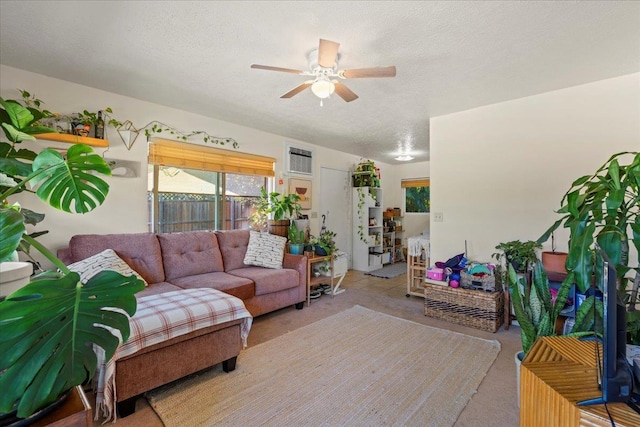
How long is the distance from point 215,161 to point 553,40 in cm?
333

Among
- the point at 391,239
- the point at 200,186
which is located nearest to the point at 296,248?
the point at 200,186

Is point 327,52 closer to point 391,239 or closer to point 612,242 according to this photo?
point 612,242

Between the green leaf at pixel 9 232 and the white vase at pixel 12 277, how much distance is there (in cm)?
14

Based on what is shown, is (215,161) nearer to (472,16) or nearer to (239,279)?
(239,279)

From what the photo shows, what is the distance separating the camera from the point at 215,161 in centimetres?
357

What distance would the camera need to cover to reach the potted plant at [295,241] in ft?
11.7

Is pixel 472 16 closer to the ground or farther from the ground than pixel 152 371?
farther from the ground

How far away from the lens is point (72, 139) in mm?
2479

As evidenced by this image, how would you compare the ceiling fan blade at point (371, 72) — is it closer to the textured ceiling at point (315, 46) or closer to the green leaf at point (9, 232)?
the textured ceiling at point (315, 46)

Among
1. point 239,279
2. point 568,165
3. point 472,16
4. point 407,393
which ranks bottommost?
point 407,393

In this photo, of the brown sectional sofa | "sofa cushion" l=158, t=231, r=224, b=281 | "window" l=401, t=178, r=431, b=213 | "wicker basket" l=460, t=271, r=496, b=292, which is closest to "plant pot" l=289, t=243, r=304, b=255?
the brown sectional sofa

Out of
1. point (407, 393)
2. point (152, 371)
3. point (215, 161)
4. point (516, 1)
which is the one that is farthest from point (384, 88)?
point (152, 371)

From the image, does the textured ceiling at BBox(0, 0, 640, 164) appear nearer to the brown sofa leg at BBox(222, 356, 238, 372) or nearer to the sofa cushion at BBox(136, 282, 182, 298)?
the sofa cushion at BBox(136, 282, 182, 298)

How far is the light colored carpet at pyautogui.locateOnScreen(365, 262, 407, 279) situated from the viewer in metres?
5.04
